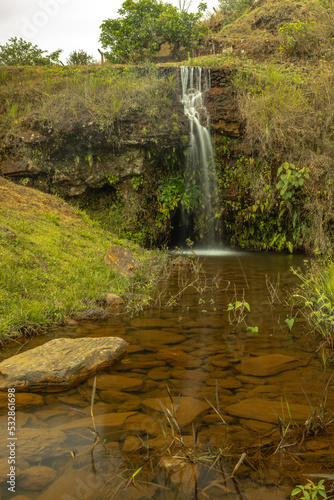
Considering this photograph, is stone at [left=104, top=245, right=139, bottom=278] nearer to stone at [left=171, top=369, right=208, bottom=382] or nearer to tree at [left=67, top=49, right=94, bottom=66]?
stone at [left=171, top=369, right=208, bottom=382]

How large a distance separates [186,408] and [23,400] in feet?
3.73

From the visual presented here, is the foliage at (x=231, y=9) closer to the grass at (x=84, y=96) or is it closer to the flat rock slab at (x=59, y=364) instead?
the grass at (x=84, y=96)

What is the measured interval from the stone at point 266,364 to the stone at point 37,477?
167cm

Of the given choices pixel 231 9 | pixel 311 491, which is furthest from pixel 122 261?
pixel 231 9

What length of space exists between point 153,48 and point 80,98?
381 inches

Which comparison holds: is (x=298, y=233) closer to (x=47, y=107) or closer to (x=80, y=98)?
(x=80, y=98)

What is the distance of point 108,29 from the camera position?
18703 millimetres

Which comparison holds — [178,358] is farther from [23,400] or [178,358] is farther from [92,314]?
[92,314]

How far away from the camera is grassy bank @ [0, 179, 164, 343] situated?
4.11 meters

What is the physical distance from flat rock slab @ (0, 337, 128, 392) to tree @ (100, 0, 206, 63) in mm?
17845

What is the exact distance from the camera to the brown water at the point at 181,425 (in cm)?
176

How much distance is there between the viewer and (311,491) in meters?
1.59

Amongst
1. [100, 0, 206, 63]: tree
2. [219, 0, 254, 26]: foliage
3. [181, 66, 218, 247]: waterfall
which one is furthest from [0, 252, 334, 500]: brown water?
[219, 0, 254, 26]: foliage

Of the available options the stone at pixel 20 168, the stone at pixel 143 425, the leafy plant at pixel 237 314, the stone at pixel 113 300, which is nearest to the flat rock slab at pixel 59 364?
the stone at pixel 143 425
